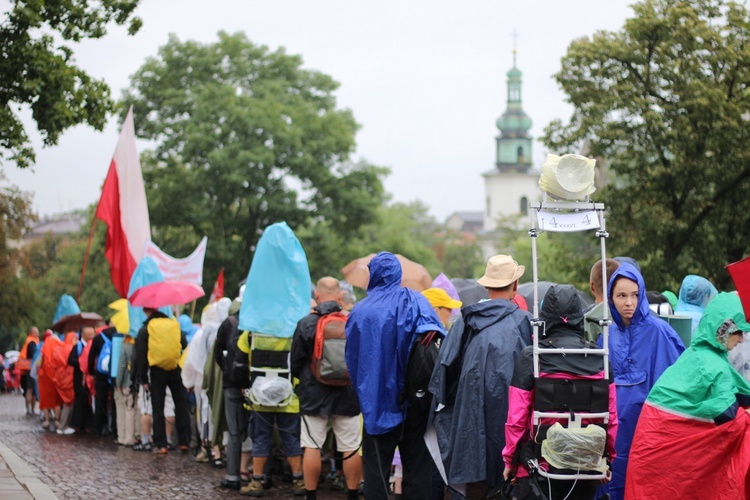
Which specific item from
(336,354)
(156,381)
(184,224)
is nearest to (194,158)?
(184,224)

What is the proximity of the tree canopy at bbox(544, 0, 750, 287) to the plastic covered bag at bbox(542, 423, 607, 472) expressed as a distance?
21125 millimetres

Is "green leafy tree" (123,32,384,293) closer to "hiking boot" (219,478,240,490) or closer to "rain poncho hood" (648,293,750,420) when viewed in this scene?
"hiking boot" (219,478,240,490)

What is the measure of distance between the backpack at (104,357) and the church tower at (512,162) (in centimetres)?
14568

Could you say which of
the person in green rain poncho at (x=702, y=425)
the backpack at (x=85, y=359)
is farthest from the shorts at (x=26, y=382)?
the person in green rain poncho at (x=702, y=425)

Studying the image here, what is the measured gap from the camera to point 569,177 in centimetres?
684

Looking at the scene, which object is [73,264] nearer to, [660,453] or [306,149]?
[306,149]

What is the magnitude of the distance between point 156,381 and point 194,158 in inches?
1209

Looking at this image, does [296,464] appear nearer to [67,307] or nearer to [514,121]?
[67,307]

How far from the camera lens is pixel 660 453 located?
6707mm

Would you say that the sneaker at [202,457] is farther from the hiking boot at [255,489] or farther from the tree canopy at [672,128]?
the tree canopy at [672,128]

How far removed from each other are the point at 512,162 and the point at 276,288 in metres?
156

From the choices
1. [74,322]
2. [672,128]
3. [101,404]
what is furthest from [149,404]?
[672,128]

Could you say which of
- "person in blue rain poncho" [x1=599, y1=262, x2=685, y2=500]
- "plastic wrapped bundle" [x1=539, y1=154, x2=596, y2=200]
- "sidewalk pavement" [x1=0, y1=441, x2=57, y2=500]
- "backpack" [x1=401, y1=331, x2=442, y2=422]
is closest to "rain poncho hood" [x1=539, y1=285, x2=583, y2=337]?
→ "plastic wrapped bundle" [x1=539, y1=154, x2=596, y2=200]

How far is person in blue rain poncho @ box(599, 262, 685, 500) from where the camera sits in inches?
284
